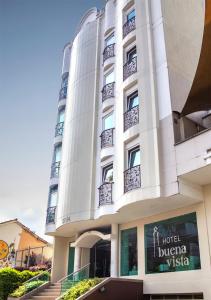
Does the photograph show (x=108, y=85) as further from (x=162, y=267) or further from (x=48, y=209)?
(x=162, y=267)

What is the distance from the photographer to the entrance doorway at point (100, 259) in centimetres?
1938

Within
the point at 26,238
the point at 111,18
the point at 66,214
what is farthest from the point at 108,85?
the point at 26,238

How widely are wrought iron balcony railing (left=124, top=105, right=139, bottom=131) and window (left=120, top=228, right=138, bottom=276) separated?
5472mm

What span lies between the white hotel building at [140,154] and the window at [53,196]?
9 cm

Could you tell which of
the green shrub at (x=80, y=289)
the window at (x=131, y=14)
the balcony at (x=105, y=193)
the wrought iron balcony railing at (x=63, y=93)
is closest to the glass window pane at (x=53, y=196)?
the balcony at (x=105, y=193)

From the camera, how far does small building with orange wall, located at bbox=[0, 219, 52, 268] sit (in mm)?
29500

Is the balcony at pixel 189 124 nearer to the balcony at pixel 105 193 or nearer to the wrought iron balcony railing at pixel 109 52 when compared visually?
the balcony at pixel 105 193

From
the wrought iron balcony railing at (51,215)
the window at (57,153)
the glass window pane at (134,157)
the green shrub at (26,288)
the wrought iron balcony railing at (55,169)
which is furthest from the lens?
the window at (57,153)

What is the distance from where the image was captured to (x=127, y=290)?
1498cm

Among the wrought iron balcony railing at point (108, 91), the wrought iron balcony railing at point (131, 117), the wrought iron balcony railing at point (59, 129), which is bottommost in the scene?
the wrought iron balcony railing at point (131, 117)

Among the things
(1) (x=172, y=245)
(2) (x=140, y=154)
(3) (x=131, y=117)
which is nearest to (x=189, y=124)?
(2) (x=140, y=154)

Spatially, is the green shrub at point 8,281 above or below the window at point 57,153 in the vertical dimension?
below

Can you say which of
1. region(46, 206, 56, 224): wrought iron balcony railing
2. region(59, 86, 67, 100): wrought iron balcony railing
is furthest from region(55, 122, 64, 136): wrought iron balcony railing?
region(46, 206, 56, 224): wrought iron balcony railing

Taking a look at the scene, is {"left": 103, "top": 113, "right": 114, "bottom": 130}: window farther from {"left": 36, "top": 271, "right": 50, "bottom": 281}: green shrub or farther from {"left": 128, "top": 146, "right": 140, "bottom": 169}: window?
{"left": 36, "top": 271, "right": 50, "bottom": 281}: green shrub
